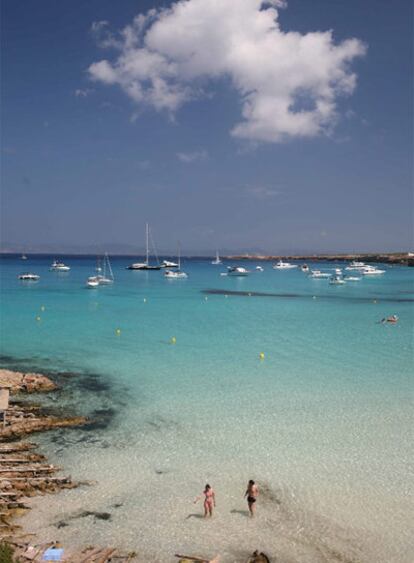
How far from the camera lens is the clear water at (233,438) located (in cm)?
1581

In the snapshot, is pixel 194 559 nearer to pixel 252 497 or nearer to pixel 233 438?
pixel 252 497

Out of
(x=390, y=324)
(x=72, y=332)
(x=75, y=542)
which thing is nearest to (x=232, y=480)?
(x=75, y=542)

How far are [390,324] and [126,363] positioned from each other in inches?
1363

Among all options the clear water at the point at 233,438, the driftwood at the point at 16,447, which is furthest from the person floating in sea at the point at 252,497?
the driftwood at the point at 16,447

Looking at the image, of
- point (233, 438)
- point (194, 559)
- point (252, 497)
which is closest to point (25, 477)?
point (194, 559)

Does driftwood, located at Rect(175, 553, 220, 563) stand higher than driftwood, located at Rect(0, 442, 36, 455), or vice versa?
driftwood, located at Rect(0, 442, 36, 455)

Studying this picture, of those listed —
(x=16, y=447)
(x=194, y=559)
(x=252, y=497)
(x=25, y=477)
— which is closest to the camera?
(x=194, y=559)

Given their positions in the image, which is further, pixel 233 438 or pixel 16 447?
pixel 233 438

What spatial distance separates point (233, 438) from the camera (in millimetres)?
23281

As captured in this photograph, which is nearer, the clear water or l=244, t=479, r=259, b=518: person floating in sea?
the clear water

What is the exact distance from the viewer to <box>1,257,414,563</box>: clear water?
15.8 metres

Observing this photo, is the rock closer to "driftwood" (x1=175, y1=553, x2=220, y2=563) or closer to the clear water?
the clear water

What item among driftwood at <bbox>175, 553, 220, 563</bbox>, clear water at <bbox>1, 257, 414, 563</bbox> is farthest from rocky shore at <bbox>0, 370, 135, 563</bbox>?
driftwood at <bbox>175, 553, 220, 563</bbox>

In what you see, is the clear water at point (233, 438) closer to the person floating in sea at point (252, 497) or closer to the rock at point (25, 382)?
the person floating in sea at point (252, 497)
